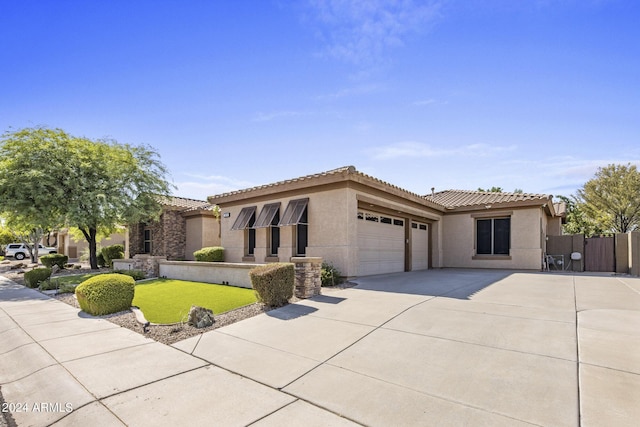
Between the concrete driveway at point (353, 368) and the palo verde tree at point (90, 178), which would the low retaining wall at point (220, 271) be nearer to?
the concrete driveway at point (353, 368)

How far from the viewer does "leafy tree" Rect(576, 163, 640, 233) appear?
2647 cm

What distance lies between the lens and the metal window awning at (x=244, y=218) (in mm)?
16156

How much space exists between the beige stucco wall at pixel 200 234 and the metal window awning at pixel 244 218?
5618 mm

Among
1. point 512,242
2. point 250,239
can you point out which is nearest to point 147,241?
point 250,239

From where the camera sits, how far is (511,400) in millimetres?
3762

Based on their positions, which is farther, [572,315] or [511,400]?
[572,315]

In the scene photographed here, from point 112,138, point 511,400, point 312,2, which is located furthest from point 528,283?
point 112,138

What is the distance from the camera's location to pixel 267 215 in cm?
1516

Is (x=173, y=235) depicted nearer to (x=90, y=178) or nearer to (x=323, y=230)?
(x=90, y=178)

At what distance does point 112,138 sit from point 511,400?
2270 centimetres

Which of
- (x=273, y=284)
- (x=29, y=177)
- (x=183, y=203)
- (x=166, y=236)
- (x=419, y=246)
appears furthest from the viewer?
(x=183, y=203)

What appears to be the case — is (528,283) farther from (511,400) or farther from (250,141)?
(250,141)

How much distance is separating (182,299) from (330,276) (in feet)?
15.6

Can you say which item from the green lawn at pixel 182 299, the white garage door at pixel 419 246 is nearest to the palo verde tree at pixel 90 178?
the green lawn at pixel 182 299
